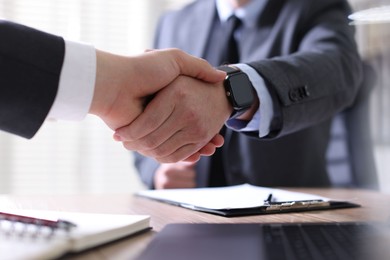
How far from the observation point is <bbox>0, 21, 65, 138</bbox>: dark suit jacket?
578 millimetres

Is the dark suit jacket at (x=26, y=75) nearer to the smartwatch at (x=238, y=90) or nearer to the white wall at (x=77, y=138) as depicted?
the smartwatch at (x=238, y=90)

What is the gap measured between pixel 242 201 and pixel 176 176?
513mm

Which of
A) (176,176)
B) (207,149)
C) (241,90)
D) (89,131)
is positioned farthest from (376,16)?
(89,131)

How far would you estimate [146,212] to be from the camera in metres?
0.74

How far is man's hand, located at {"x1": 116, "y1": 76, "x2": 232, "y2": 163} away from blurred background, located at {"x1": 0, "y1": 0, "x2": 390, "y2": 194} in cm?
A: 107

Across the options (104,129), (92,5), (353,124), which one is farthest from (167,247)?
(92,5)

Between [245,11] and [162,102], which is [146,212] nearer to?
[162,102]

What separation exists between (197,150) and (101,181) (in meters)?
1.21

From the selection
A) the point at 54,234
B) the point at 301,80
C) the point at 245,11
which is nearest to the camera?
the point at 54,234

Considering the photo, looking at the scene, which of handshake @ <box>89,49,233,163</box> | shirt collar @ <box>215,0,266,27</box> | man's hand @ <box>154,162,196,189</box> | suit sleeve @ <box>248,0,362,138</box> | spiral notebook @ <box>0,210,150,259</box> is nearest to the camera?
spiral notebook @ <box>0,210,150,259</box>

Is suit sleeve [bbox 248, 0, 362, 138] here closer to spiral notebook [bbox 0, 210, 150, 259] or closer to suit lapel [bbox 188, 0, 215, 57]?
suit lapel [bbox 188, 0, 215, 57]

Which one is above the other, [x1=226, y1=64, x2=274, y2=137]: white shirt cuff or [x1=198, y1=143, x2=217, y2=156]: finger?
[x1=226, y1=64, x2=274, y2=137]: white shirt cuff

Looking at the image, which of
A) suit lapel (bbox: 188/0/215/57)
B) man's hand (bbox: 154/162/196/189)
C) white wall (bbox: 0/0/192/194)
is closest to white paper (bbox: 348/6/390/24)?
man's hand (bbox: 154/162/196/189)

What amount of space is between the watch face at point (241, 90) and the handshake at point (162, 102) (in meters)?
0.02
